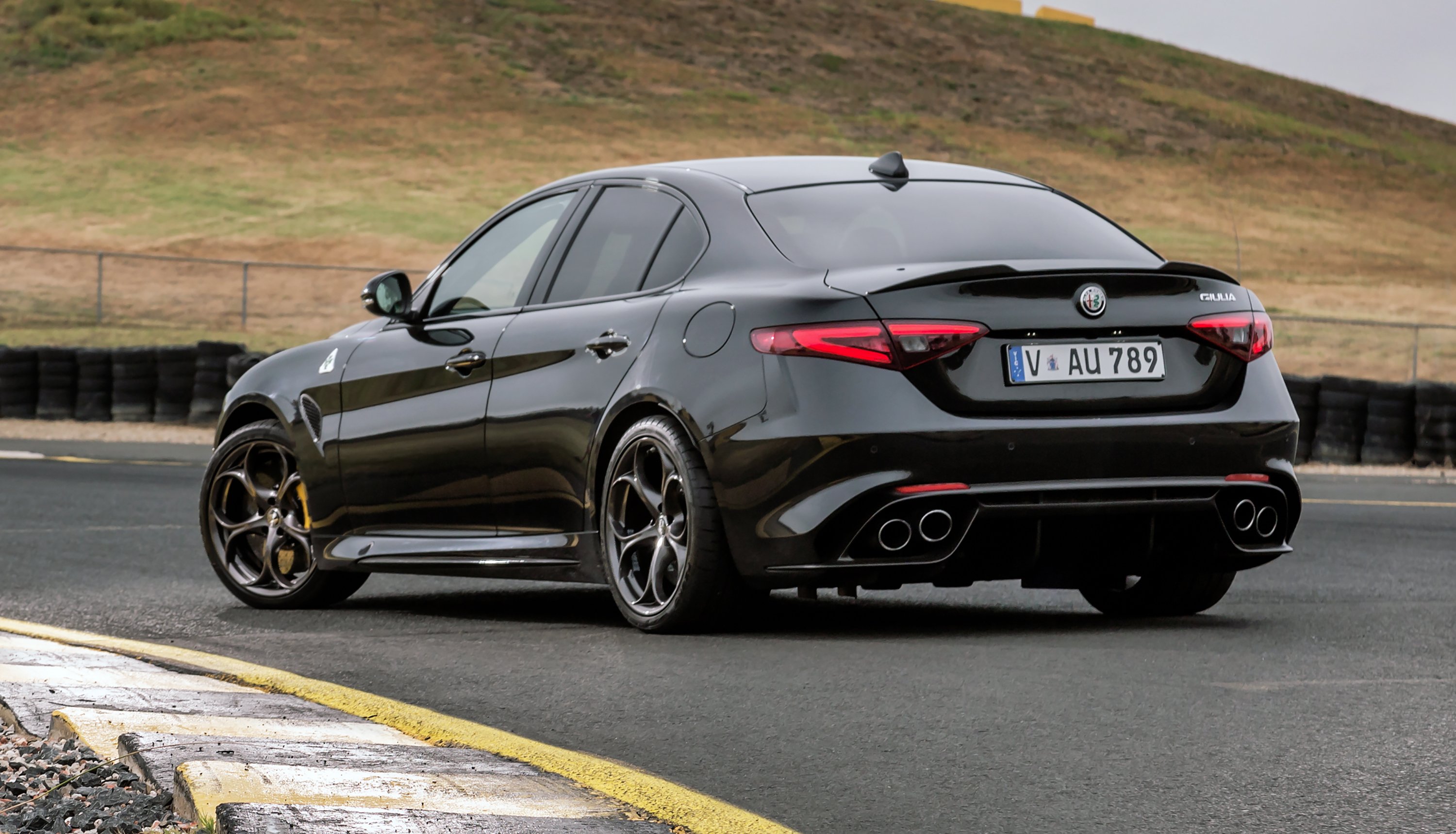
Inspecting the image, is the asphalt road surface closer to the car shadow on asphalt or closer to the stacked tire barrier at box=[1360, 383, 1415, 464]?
the car shadow on asphalt

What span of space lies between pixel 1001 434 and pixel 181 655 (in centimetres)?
258

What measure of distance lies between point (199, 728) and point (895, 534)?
2.20 metres

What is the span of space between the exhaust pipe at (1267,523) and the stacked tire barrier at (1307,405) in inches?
471

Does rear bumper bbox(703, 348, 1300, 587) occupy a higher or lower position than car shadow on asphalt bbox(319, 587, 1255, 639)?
higher

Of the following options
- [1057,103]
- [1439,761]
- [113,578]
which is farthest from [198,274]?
[1057,103]

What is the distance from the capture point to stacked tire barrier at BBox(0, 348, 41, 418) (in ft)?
71.3

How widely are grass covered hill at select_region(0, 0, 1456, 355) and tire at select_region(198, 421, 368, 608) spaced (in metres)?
32.4

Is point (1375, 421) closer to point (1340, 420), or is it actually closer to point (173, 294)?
point (1340, 420)

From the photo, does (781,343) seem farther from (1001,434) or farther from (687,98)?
(687,98)

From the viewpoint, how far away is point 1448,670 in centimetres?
576

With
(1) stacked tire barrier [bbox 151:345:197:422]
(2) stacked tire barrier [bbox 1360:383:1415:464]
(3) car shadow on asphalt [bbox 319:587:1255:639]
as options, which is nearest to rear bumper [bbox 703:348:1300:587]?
(3) car shadow on asphalt [bbox 319:587:1255:639]

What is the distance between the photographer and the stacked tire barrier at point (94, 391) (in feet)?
70.3

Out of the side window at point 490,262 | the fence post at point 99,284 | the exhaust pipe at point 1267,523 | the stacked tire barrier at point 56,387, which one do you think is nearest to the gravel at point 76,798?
the side window at point 490,262

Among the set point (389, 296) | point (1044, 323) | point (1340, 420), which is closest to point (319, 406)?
point (389, 296)
